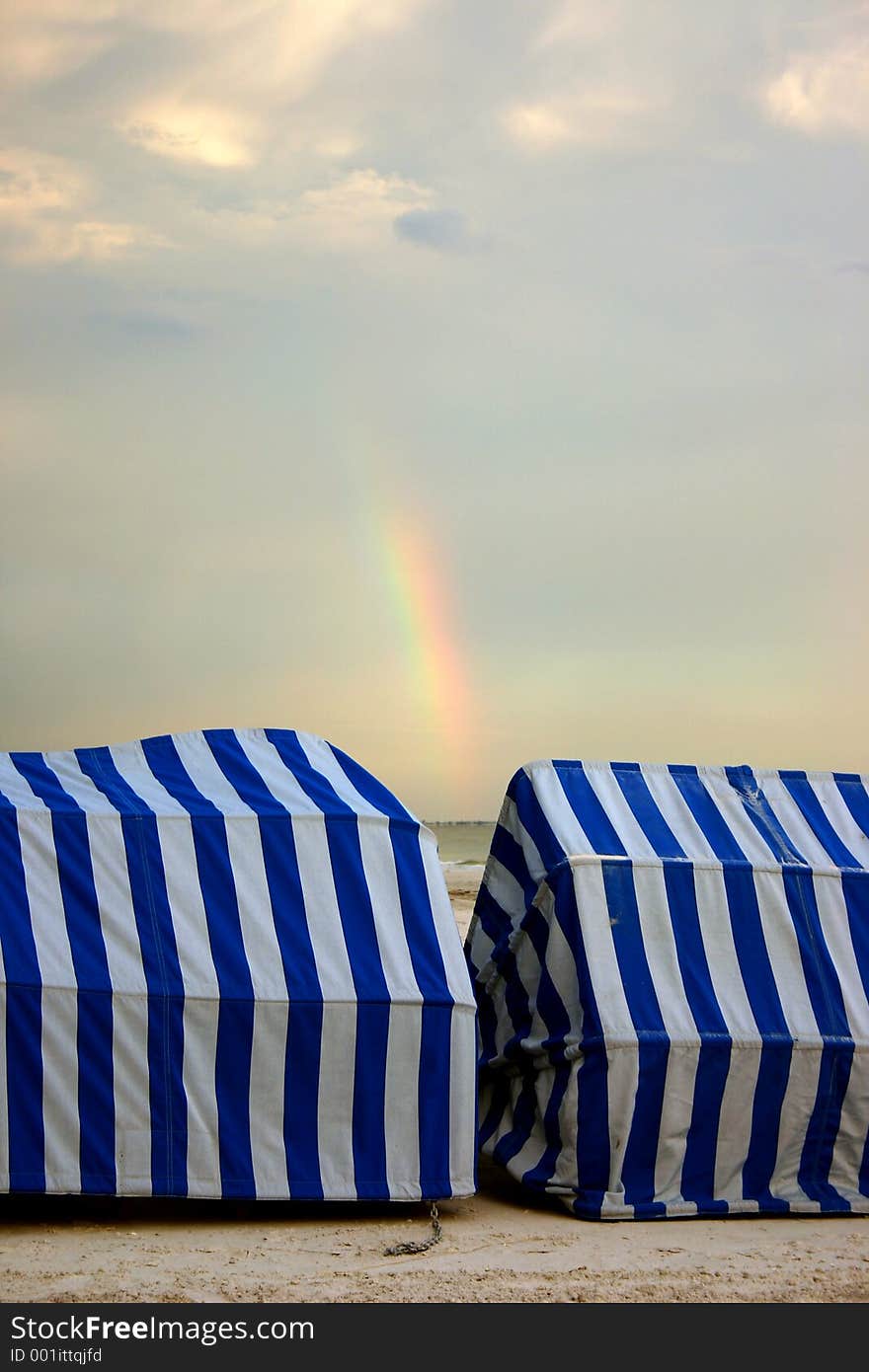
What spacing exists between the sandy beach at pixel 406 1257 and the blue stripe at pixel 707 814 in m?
1.93

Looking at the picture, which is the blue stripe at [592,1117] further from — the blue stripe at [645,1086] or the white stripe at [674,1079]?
the white stripe at [674,1079]


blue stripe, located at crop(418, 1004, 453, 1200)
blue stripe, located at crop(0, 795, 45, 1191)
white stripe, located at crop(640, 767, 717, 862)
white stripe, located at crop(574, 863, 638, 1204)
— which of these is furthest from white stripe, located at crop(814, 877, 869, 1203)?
blue stripe, located at crop(0, 795, 45, 1191)

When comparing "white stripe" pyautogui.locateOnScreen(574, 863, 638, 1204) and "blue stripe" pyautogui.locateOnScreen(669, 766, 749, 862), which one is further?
"blue stripe" pyautogui.locateOnScreen(669, 766, 749, 862)

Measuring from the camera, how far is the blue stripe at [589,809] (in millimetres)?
7969

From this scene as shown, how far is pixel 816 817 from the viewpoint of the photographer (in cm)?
872

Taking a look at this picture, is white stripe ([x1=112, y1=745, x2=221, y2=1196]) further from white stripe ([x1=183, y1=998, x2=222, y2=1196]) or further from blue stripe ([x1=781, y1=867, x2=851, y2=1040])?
blue stripe ([x1=781, y1=867, x2=851, y2=1040])

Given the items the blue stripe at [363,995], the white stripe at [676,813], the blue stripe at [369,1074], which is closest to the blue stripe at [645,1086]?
the white stripe at [676,813]

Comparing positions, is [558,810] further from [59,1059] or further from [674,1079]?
[59,1059]

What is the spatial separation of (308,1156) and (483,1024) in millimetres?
1701

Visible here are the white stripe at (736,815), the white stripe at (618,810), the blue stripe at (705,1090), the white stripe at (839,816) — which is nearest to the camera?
the blue stripe at (705,1090)

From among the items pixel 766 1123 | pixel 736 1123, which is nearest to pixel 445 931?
pixel 736 1123

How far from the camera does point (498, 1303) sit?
5.73 metres

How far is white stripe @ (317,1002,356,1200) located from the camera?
7109 millimetres
